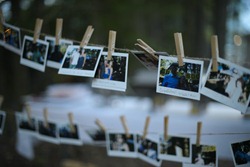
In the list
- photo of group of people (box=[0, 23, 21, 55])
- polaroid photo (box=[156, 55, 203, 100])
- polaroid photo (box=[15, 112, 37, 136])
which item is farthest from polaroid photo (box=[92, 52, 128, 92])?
polaroid photo (box=[15, 112, 37, 136])

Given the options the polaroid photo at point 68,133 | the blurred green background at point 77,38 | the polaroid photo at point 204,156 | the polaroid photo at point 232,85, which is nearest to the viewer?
the polaroid photo at point 232,85

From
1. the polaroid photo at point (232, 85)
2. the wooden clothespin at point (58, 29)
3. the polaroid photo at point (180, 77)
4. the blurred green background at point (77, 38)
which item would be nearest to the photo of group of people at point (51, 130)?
the blurred green background at point (77, 38)

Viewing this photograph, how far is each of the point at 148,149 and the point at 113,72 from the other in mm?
564

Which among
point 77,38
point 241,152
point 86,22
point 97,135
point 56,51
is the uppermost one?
point 86,22

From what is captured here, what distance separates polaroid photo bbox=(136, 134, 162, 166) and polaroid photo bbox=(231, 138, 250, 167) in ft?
1.36

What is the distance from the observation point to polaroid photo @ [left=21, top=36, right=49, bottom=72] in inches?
57.2

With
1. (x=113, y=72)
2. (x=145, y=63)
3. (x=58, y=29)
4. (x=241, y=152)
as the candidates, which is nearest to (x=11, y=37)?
(x=58, y=29)

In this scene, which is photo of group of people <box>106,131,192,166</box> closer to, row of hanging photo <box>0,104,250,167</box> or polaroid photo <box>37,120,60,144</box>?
row of hanging photo <box>0,104,250,167</box>

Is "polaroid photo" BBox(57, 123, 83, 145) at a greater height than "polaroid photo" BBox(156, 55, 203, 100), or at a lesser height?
lesser

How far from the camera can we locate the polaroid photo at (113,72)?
1284mm

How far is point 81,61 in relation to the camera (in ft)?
4.31

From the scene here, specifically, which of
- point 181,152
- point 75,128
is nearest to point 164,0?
point 75,128

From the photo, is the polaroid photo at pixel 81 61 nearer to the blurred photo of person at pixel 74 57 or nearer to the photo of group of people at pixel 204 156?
the blurred photo of person at pixel 74 57

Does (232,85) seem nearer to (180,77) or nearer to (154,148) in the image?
(180,77)
